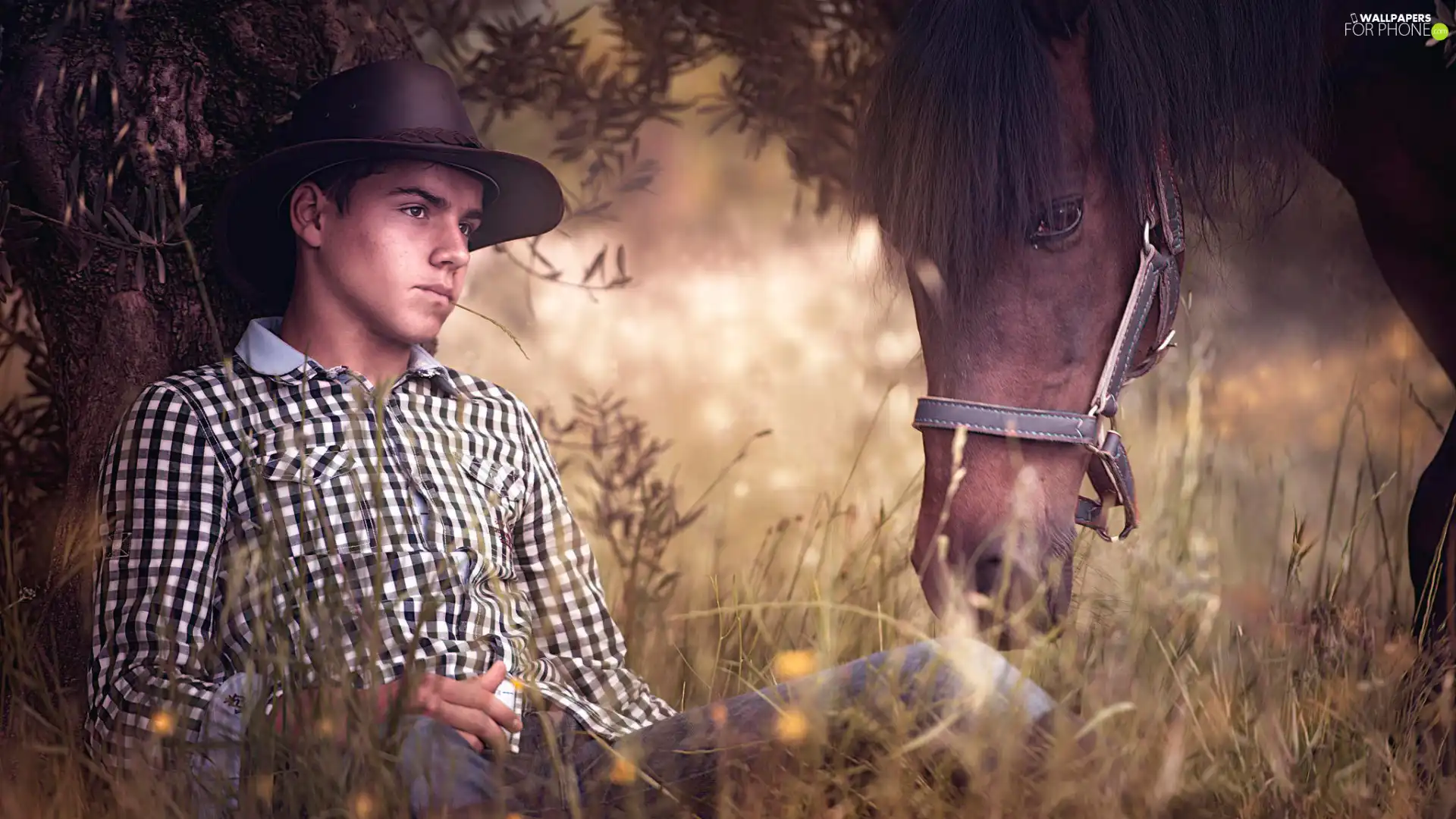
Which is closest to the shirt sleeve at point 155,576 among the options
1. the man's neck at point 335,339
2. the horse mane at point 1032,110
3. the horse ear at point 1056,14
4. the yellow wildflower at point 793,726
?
the man's neck at point 335,339

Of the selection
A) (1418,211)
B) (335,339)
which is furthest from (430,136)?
(1418,211)

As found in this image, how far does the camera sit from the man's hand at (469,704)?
5.28ft

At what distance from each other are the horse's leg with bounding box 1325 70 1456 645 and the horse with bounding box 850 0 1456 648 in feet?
0.04

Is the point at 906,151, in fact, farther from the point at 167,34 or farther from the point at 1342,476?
the point at 1342,476

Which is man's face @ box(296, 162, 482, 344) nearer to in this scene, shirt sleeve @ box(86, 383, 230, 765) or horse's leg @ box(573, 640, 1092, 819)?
shirt sleeve @ box(86, 383, 230, 765)

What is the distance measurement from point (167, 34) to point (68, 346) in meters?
0.62

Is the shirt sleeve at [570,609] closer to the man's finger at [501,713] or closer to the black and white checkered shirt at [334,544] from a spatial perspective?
the black and white checkered shirt at [334,544]

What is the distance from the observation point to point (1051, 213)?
2031mm

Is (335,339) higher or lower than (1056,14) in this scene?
A: lower

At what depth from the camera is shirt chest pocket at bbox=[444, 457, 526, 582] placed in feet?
6.05

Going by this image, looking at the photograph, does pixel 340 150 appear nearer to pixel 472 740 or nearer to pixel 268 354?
pixel 268 354

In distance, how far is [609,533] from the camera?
2.98m

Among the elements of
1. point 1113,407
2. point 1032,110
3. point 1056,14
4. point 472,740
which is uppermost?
point 1056,14

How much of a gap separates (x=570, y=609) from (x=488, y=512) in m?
0.24
